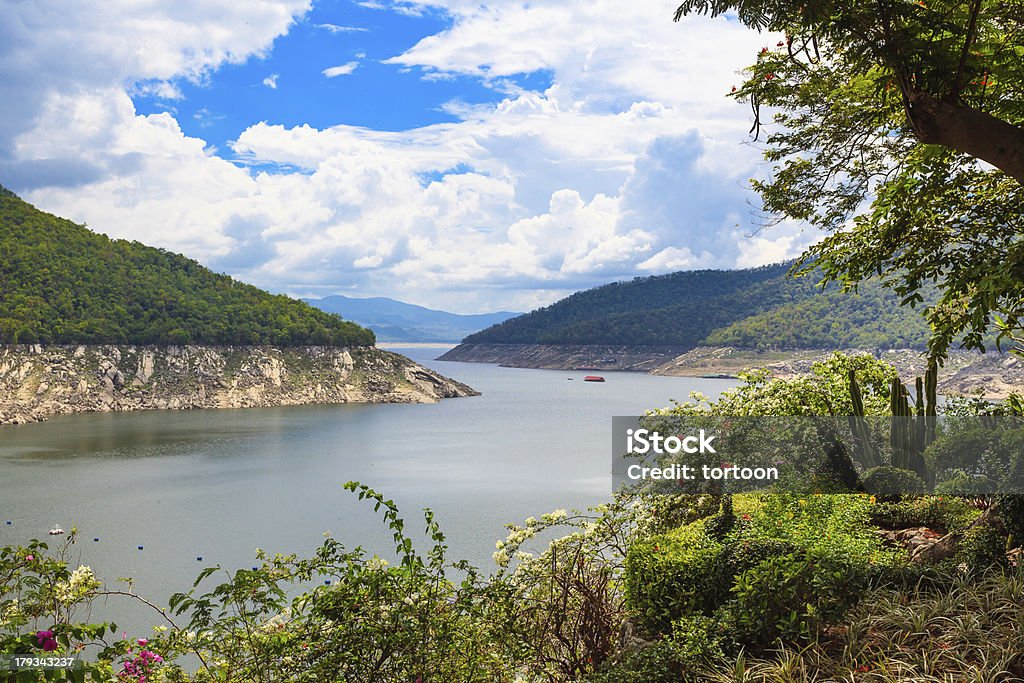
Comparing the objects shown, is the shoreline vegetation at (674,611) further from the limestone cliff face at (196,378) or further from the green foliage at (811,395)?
the limestone cliff face at (196,378)

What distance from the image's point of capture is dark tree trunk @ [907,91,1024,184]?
4.79 meters

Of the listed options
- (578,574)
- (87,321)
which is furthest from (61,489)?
(87,321)

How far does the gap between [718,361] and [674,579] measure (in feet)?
→ 307

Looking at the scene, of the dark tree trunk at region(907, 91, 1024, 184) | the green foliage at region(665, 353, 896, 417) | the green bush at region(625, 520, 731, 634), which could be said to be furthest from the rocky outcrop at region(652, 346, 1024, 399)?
the green bush at region(625, 520, 731, 634)

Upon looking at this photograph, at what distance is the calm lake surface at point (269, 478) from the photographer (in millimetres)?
20344

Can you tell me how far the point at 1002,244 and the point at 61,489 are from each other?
30019 mm

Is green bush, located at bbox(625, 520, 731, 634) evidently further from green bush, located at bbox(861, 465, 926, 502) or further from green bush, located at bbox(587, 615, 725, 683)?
green bush, located at bbox(861, 465, 926, 502)

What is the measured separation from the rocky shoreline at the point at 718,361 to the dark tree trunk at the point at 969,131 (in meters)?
37.7

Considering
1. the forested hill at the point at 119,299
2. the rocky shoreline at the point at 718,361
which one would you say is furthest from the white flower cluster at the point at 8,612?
the forested hill at the point at 119,299

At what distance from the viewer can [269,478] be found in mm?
32000

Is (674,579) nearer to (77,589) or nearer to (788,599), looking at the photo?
(788,599)

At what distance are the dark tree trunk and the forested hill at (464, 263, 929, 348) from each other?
61.8 m

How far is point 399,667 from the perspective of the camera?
5195 millimetres
